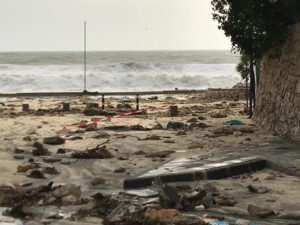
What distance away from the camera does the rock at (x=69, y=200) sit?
20.0 feet

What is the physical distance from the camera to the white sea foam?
40.9 meters

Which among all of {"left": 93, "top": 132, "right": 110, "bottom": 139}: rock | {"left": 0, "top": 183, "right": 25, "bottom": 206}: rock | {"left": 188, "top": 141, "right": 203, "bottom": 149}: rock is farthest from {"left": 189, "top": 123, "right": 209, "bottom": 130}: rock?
{"left": 0, "top": 183, "right": 25, "bottom": 206}: rock

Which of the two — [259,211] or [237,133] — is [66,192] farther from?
[237,133]

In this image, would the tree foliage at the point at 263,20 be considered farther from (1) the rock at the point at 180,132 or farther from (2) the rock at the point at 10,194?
(2) the rock at the point at 10,194

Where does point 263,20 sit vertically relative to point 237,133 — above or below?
above

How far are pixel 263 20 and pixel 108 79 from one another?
114ft

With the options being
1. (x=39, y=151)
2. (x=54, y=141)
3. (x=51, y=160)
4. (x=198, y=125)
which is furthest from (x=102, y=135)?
(x=51, y=160)

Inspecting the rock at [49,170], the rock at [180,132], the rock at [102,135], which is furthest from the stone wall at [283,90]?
the rock at [49,170]

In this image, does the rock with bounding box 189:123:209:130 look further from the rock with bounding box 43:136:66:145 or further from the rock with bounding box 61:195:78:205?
the rock with bounding box 61:195:78:205

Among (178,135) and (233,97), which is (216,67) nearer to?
(233,97)

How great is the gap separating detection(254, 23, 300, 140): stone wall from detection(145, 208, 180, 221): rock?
529 centimetres

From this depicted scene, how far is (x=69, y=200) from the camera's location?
6125mm

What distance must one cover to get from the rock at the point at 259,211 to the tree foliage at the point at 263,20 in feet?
17.9

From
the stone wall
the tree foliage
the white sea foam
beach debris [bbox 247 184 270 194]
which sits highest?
the tree foliage
